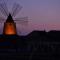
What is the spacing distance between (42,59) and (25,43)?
8.37m

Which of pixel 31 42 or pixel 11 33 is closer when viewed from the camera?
pixel 31 42

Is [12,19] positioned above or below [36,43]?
above

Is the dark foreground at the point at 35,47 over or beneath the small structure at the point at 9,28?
beneath

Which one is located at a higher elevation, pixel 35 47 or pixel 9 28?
pixel 9 28

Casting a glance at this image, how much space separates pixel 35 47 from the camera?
92.8 feet

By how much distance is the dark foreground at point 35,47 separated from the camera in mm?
24312

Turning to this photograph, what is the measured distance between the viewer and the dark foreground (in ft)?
79.8

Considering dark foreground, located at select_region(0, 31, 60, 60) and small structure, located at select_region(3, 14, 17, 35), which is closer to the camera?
dark foreground, located at select_region(0, 31, 60, 60)

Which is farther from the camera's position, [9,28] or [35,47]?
[9,28]

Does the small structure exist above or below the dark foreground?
above

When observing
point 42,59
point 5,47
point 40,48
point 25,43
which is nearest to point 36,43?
point 40,48

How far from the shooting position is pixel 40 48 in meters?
28.0

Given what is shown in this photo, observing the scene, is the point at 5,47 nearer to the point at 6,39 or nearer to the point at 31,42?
the point at 6,39

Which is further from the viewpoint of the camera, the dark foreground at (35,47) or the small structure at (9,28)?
the small structure at (9,28)
